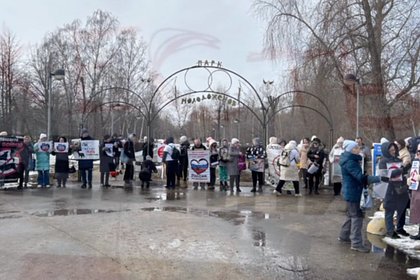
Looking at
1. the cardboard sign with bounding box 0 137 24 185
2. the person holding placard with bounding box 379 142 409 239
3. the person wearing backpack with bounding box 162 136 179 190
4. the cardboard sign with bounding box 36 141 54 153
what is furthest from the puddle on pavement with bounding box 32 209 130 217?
the person holding placard with bounding box 379 142 409 239

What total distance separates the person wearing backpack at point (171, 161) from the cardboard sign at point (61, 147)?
3.39 metres

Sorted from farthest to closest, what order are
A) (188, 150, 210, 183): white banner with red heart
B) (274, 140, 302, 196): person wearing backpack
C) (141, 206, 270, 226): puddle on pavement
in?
(188, 150, 210, 183): white banner with red heart
(274, 140, 302, 196): person wearing backpack
(141, 206, 270, 226): puddle on pavement

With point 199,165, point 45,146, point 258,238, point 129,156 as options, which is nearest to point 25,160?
point 45,146

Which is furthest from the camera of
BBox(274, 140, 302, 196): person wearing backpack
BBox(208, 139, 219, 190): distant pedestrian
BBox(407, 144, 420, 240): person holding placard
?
BBox(208, 139, 219, 190): distant pedestrian

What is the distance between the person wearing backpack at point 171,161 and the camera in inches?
615

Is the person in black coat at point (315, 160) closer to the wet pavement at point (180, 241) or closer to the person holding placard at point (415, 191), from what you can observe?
the wet pavement at point (180, 241)

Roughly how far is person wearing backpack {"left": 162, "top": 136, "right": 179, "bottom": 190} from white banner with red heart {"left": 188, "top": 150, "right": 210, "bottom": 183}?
21.6 inches

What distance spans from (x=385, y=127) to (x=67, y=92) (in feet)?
113

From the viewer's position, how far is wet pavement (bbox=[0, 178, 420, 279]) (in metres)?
6.20

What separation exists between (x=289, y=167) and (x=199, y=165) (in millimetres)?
3219

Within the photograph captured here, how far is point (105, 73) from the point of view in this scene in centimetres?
4406

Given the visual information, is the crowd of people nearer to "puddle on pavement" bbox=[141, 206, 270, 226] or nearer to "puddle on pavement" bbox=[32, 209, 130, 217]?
"puddle on pavement" bbox=[141, 206, 270, 226]

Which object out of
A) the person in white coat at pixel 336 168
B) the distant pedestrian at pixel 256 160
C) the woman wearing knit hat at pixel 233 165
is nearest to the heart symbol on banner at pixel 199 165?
the woman wearing knit hat at pixel 233 165

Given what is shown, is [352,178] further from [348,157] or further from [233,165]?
[233,165]
